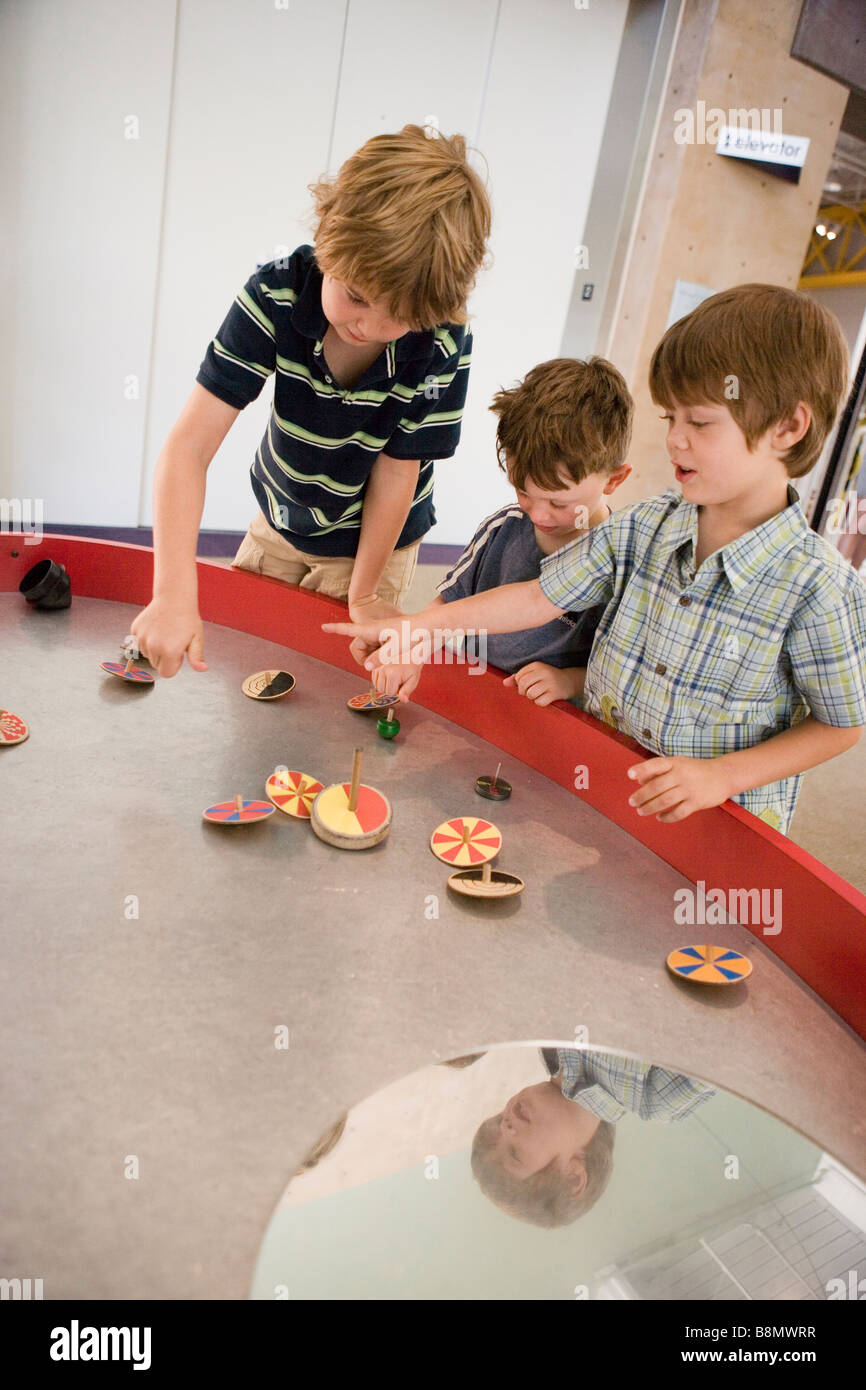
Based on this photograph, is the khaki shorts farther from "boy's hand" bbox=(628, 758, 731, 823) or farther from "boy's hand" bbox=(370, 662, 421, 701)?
"boy's hand" bbox=(628, 758, 731, 823)

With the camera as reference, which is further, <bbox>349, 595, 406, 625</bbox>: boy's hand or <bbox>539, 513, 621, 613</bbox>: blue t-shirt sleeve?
<bbox>349, 595, 406, 625</bbox>: boy's hand

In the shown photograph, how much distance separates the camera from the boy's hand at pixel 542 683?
45.7 inches

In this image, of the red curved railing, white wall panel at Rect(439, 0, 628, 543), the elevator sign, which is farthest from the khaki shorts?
the elevator sign

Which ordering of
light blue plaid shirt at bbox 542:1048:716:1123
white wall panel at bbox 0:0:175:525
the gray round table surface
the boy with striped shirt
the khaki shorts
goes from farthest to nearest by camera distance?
white wall panel at bbox 0:0:175:525 < the khaki shorts < the boy with striped shirt < light blue plaid shirt at bbox 542:1048:716:1123 < the gray round table surface

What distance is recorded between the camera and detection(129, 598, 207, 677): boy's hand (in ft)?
3.27

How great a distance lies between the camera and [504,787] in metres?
1.09

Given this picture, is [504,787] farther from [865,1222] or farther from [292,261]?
[292,261]

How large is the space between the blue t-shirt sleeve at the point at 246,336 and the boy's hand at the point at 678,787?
2.25ft

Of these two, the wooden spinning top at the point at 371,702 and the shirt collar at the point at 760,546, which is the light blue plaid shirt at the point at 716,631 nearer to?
the shirt collar at the point at 760,546

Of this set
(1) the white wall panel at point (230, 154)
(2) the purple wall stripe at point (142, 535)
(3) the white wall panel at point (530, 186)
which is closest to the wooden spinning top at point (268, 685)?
(2) the purple wall stripe at point (142, 535)

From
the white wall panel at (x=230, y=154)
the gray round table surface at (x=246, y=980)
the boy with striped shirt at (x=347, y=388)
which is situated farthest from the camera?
the white wall panel at (x=230, y=154)

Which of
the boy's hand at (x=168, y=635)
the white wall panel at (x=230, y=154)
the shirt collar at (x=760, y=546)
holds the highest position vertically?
the white wall panel at (x=230, y=154)

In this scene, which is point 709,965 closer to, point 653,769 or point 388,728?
point 653,769

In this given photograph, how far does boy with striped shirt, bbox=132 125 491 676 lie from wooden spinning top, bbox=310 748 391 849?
0.22 meters
